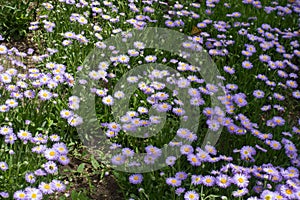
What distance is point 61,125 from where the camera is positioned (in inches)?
131

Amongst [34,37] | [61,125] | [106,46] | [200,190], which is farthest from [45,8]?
[200,190]

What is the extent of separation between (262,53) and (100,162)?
6.39 ft

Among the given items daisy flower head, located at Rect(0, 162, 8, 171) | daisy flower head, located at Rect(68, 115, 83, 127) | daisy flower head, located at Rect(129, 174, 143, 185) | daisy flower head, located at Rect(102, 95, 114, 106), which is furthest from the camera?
daisy flower head, located at Rect(102, 95, 114, 106)

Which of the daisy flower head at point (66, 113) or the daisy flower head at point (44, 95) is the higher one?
the daisy flower head at point (44, 95)

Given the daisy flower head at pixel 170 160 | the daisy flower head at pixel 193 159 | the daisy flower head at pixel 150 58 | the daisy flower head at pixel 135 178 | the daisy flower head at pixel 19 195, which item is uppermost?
the daisy flower head at pixel 150 58

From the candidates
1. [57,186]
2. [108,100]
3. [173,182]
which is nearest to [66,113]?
[108,100]

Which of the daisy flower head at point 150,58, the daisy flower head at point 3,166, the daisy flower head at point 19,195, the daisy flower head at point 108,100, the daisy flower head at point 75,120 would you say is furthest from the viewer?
the daisy flower head at point 150,58

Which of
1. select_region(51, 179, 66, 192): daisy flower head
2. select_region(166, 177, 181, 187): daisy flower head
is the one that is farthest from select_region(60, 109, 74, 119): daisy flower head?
select_region(166, 177, 181, 187): daisy flower head

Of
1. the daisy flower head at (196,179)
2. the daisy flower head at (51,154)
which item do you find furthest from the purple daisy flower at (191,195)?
the daisy flower head at (51,154)

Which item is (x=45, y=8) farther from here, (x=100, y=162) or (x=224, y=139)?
(x=224, y=139)

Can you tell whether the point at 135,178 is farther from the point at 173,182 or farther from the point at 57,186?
the point at 57,186

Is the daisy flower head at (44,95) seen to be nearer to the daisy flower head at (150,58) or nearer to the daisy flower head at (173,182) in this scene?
the daisy flower head at (150,58)

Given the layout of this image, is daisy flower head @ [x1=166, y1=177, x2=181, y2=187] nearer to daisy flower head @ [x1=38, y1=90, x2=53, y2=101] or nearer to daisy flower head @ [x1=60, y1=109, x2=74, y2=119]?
daisy flower head @ [x1=60, y1=109, x2=74, y2=119]

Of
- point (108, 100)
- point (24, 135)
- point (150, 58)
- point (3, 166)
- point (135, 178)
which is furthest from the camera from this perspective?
point (150, 58)
